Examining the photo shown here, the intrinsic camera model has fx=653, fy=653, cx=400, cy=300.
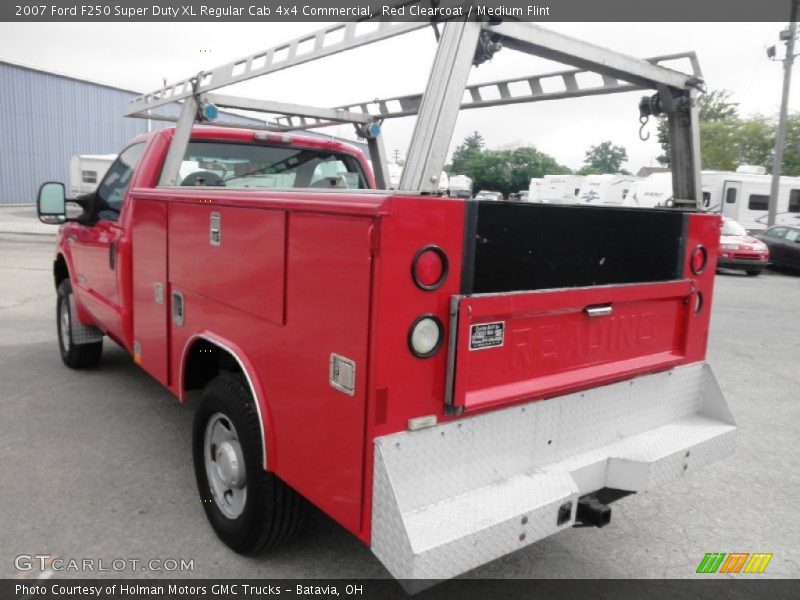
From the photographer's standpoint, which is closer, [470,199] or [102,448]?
[470,199]

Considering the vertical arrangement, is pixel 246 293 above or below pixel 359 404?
above

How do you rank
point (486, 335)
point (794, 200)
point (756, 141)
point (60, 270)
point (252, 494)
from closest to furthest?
point (486, 335)
point (252, 494)
point (60, 270)
point (794, 200)
point (756, 141)

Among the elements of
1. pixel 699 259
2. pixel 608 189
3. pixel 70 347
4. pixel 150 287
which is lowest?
pixel 70 347

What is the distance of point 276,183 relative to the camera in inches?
185

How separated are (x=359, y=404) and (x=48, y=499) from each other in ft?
7.75

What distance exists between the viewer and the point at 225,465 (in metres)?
3.04

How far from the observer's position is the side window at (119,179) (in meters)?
4.50

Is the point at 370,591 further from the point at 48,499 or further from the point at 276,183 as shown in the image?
the point at 276,183

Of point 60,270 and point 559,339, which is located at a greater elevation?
point 559,339

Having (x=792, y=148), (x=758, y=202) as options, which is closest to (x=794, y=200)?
(x=758, y=202)

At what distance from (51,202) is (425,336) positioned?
4026mm

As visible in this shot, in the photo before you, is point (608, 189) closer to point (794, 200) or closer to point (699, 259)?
point (794, 200)

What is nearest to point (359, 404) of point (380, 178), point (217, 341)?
point (217, 341)

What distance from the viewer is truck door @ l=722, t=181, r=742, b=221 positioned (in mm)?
22875
